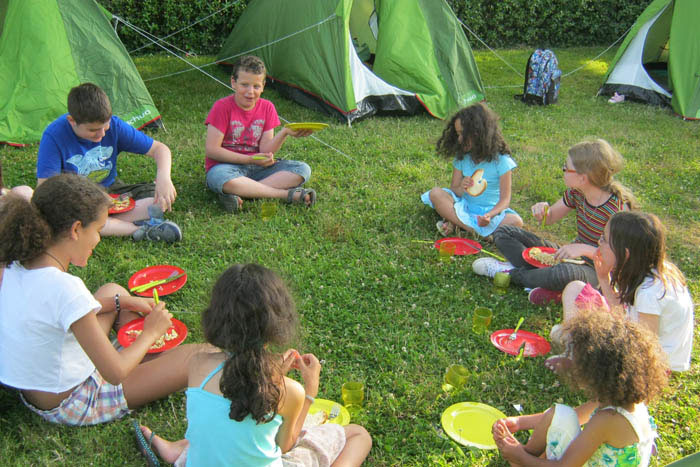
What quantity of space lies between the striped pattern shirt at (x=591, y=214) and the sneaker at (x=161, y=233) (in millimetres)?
2975

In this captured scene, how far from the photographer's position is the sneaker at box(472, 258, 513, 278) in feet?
13.0

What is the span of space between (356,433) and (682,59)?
8.20 metres

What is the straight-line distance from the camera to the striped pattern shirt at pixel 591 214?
146 inches

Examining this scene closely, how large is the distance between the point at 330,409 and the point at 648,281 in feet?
5.81

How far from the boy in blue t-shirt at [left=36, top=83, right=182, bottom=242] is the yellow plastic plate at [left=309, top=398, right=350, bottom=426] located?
2066 mm

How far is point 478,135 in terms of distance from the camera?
4402mm

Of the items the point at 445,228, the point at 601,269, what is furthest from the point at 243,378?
the point at 445,228

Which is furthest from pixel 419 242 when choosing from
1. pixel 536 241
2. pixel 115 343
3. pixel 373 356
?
pixel 115 343

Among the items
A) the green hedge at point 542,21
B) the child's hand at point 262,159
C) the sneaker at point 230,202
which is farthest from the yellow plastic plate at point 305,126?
the green hedge at point 542,21

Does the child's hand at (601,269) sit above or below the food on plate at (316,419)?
above

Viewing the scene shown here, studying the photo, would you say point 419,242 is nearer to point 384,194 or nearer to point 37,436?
point 384,194

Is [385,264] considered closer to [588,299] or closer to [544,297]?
[544,297]

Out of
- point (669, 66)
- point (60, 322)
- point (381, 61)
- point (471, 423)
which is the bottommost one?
point (471, 423)

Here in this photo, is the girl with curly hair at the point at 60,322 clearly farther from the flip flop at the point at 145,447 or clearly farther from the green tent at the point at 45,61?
the green tent at the point at 45,61
